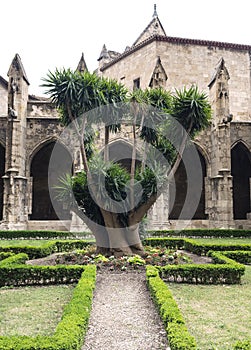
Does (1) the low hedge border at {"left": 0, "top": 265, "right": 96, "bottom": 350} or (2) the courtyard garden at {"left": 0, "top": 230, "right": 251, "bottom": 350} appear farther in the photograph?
(2) the courtyard garden at {"left": 0, "top": 230, "right": 251, "bottom": 350}

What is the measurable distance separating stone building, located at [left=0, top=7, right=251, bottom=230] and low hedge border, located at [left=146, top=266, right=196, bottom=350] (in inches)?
330

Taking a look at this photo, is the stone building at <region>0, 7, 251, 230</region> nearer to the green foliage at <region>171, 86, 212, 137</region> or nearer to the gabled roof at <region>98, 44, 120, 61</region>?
the gabled roof at <region>98, 44, 120, 61</region>

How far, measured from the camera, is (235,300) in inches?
221

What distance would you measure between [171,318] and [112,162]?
5.33 meters

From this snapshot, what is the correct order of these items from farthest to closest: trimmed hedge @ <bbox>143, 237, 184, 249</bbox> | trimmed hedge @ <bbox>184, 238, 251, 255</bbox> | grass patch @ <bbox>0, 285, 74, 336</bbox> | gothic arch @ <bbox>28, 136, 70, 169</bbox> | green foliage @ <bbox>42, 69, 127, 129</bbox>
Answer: gothic arch @ <bbox>28, 136, 70, 169</bbox> < trimmed hedge @ <bbox>143, 237, 184, 249</bbox> < trimmed hedge @ <bbox>184, 238, 251, 255</bbox> < green foliage @ <bbox>42, 69, 127, 129</bbox> < grass patch @ <bbox>0, 285, 74, 336</bbox>

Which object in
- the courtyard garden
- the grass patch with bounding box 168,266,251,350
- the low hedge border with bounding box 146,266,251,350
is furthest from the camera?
the grass patch with bounding box 168,266,251,350

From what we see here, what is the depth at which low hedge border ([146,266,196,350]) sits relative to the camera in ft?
10.7

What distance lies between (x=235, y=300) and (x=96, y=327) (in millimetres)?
2384

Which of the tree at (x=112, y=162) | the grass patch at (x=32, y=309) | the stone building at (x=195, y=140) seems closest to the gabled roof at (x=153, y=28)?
the stone building at (x=195, y=140)

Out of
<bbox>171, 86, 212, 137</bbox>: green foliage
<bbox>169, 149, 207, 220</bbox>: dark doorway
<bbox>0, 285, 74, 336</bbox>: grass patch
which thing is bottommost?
<bbox>0, 285, 74, 336</bbox>: grass patch

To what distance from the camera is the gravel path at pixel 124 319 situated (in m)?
3.83

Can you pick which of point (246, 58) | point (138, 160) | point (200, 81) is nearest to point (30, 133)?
point (138, 160)

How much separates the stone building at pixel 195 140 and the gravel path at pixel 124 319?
25.8ft

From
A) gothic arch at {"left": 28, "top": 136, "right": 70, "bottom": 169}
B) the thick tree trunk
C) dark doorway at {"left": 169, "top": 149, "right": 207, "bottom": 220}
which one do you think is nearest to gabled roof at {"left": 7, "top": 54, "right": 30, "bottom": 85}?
gothic arch at {"left": 28, "top": 136, "right": 70, "bottom": 169}
